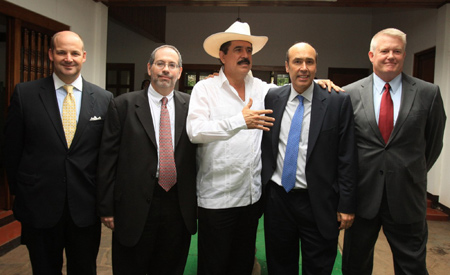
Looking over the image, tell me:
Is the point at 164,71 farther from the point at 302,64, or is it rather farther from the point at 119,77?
the point at 119,77

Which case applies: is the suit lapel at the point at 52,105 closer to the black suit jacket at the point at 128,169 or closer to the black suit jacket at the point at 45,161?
the black suit jacket at the point at 45,161

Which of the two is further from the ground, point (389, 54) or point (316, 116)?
point (389, 54)

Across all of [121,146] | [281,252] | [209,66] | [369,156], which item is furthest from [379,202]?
[209,66]

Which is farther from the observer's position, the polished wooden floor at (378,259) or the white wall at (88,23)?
the white wall at (88,23)

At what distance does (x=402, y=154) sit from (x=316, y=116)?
0.57 metres

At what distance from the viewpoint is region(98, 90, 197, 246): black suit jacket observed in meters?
1.97

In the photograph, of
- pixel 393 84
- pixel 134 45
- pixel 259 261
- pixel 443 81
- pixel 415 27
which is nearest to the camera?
pixel 393 84

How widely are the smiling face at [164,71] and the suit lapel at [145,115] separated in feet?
0.40

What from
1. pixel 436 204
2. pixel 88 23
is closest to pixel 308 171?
pixel 436 204

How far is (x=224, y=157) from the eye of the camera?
2111 mm

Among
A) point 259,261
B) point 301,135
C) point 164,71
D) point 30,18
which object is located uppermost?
point 30,18

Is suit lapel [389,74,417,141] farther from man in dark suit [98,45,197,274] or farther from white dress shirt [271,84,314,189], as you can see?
man in dark suit [98,45,197,274]

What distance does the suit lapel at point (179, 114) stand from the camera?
207cm

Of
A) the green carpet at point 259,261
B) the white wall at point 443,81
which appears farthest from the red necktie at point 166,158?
the white wall at point 443,81
